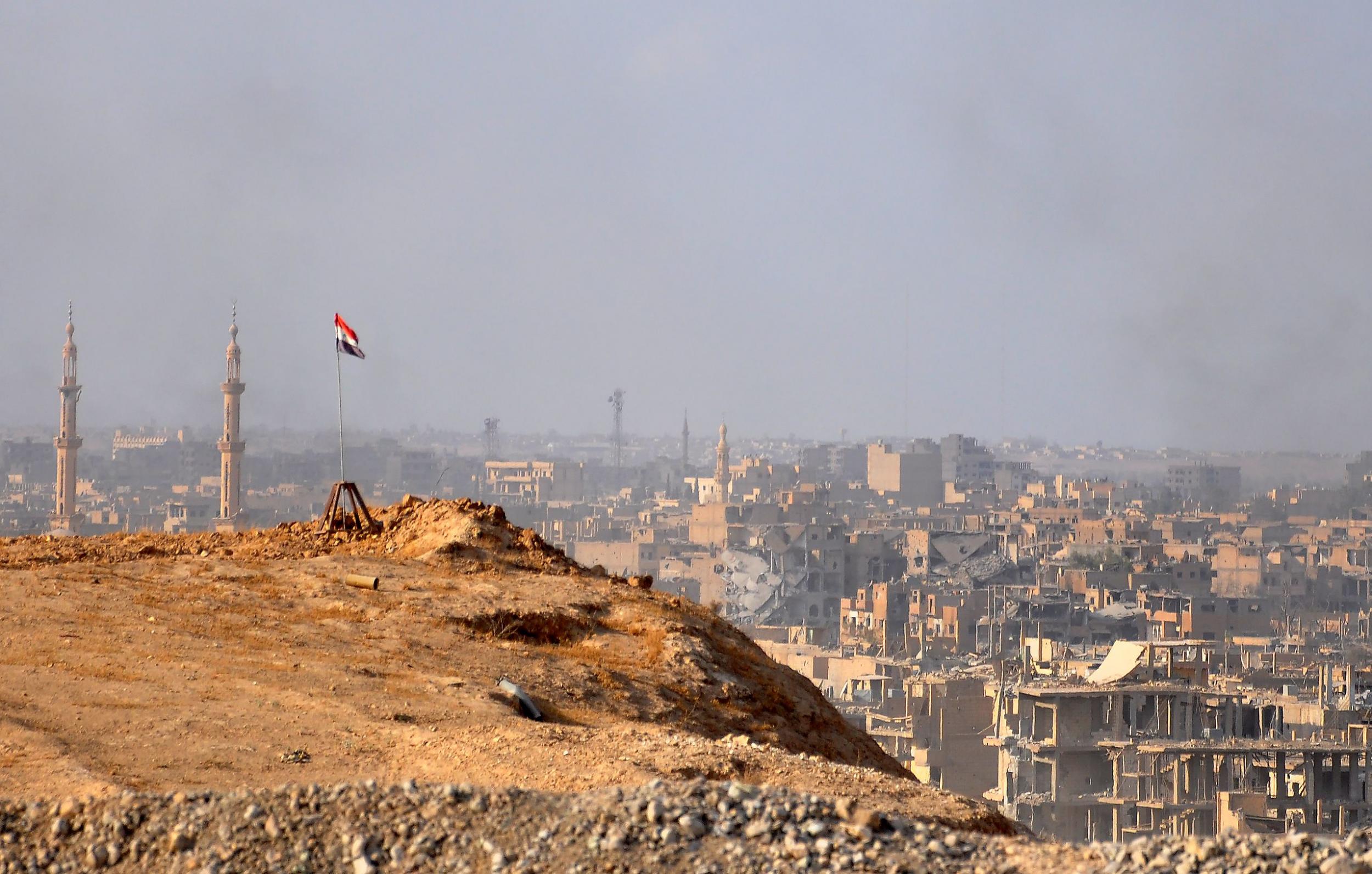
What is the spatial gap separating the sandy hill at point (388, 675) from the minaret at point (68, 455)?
1702 inches

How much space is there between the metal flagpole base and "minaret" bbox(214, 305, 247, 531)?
44353 millimetres

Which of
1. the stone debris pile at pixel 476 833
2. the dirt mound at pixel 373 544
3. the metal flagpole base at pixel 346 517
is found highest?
the metal flagpole base at pixel 346 517

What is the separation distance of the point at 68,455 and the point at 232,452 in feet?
16.1

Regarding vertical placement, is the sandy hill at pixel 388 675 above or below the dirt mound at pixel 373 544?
below

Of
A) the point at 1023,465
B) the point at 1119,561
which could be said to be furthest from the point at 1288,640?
the point at 1023,465

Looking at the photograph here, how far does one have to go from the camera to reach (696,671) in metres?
10.8

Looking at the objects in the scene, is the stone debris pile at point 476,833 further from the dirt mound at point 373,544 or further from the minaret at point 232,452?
the minaret at point 232,452

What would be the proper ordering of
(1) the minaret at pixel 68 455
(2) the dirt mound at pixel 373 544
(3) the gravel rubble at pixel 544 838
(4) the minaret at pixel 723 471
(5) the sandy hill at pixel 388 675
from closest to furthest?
(3) the gravel rubble at pixel 544 838
(5) the sandy hill at pixel 388 675
(2) the dirt mound at pixel 373 544
(1) the minaret at pixel 68 455
(4) the minaret at pixel 723 471

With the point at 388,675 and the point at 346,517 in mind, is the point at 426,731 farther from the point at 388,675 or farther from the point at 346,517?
the point at 346,517

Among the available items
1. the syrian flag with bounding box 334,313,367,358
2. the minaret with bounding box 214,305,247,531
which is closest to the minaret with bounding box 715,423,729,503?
the minaret with bounding box 214,305,247,531

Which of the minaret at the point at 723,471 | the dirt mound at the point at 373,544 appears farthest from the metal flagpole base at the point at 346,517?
the minaret at the point at 723,471

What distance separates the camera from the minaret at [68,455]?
5491 cm

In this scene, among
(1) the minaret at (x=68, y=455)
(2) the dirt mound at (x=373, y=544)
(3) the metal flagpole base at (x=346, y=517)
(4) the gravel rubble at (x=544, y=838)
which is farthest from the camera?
(1) the minaret at (x=68, y=455)

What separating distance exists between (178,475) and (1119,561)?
48.9 metres
